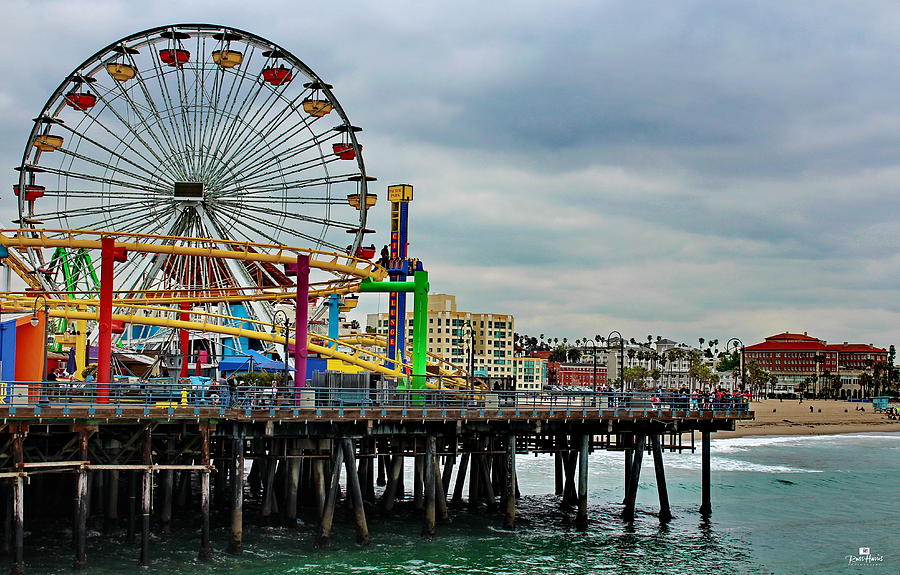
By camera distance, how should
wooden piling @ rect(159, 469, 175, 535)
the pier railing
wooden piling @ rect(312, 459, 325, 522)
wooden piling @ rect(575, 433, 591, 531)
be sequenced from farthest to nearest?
wooden piling @ rect(575, 433, 591, 531) → wooden piling @ rect(159, 469, 175, 535) → wooden piling @ rect(312, 459, 325, 522) → the pier railing

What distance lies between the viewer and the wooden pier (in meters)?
30.9

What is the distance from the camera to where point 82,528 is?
30.1 metres

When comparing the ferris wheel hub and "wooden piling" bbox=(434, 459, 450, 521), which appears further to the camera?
the ferris wheel hub

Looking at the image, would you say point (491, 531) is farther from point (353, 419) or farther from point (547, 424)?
point (353, 419)

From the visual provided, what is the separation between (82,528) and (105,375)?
22.1 ft

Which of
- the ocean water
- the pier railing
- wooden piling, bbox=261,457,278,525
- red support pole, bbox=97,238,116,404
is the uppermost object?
red support pole, bbox=97,238,116,404

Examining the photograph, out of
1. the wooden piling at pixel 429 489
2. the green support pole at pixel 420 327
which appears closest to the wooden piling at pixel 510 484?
the wooden piling at pixel 429 489

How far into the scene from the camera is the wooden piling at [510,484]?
39419 millimetres

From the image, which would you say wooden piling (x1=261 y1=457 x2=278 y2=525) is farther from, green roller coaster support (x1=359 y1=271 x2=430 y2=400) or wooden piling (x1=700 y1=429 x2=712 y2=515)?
wooden piling (x1=700 y1=429 x2=712 y2=515)

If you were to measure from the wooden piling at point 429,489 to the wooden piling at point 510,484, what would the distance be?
3.31 meters

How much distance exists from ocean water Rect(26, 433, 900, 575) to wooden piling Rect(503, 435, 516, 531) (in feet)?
1.64

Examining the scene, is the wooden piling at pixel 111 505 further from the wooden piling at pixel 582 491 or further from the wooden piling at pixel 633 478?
the wooden piling at pixel 633 478

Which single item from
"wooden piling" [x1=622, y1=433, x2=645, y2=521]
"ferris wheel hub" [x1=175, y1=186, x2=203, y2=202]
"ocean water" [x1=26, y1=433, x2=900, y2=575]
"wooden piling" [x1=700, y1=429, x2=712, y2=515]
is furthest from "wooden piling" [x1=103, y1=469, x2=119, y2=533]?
"wooden piling" [x1=700, y1=429, x2=712, y2=515]

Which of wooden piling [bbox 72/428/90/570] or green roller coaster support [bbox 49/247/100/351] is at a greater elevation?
green roller coaster support [bbox 49/247/100/351]
